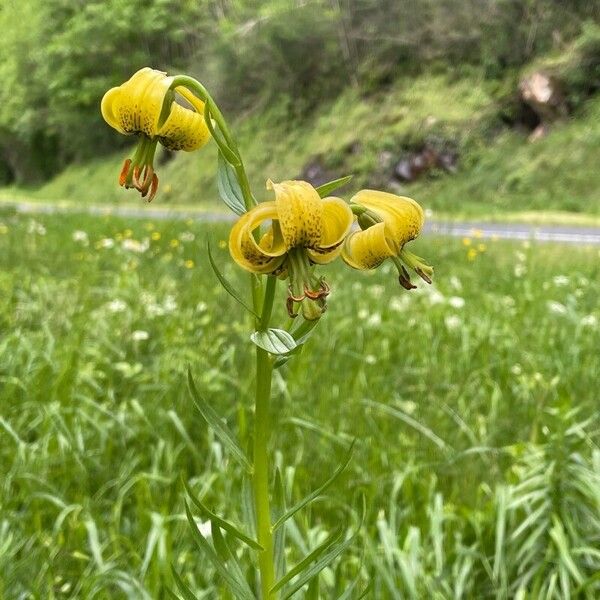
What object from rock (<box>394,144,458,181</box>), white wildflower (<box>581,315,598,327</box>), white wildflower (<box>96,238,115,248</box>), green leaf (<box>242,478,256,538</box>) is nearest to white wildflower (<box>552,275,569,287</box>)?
white wildflower (<box>581,315,598,327</box>)

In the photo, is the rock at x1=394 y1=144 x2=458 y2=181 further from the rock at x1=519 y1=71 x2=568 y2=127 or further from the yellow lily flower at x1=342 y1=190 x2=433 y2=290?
the yellow lily flower at x1=342 y1=190 x2=433 y2=290

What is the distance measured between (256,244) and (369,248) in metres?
0.11

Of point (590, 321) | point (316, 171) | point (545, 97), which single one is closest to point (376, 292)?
point (590, 321)

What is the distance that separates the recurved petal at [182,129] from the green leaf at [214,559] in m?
0.37

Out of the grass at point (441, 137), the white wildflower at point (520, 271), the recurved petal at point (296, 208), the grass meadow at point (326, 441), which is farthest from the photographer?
the grass at point (441, 137)

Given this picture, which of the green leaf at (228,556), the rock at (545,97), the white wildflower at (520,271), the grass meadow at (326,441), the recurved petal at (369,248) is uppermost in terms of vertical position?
the recurved petal at (369,248)

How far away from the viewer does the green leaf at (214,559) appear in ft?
2.50

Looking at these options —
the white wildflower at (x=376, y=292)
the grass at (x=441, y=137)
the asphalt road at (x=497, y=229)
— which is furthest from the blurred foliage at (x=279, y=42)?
the white wildflower at (x=376, y=292)

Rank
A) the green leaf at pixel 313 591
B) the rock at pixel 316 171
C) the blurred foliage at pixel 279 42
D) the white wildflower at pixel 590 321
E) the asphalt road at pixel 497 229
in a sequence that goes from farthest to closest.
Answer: the rock at pixel 316 171 < the blurred foliage at pixel 279 42 < the asphalt road at pixel 497 229 < the white wildflower at pixel 590 321 < the green leaf at pixel 313 591

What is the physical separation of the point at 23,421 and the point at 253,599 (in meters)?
1.21

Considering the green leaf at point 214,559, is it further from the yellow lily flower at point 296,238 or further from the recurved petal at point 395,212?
the recurved petal at point 395,212

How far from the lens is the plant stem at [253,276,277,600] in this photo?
0.71 meters

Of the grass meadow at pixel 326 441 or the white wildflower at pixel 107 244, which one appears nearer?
the grass meadow at pixel 326 441

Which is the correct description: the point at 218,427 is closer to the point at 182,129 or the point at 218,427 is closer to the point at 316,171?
the point at 182,129
